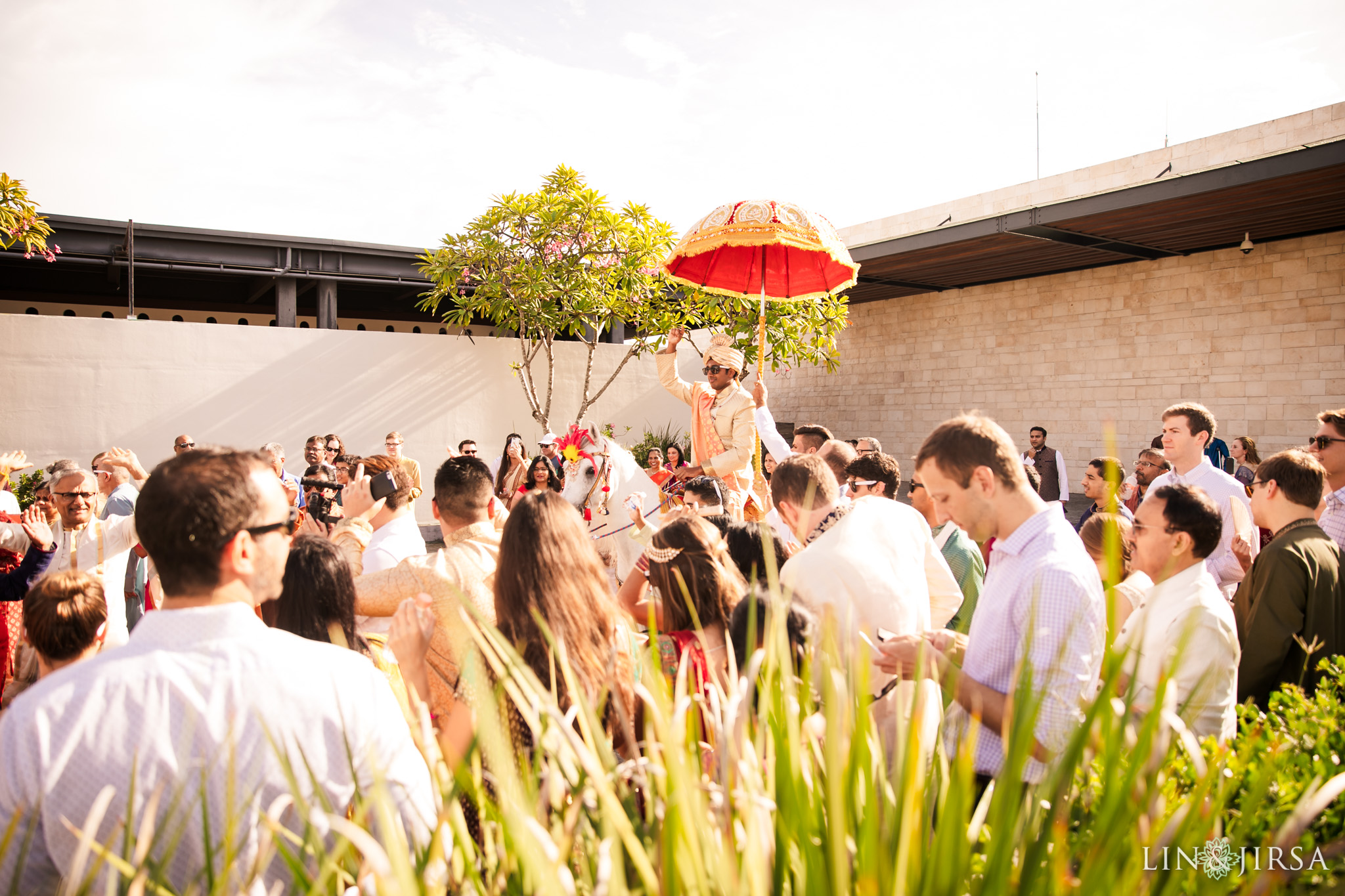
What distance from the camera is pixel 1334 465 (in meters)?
4.34

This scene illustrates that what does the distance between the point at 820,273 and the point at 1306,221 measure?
9.42 metres

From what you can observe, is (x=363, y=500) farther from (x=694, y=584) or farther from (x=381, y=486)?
(x=694, y=584)

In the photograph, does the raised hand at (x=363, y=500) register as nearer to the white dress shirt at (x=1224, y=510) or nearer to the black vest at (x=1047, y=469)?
the white dress shirt at (x=1224, y=510)

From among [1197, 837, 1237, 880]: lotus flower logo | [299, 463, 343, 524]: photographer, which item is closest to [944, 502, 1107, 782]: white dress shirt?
[1197, 837, 1237, 880]: lotus flower logo

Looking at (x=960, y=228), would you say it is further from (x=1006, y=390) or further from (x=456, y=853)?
(x=456, y=853)

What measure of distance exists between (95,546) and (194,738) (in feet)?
11.8

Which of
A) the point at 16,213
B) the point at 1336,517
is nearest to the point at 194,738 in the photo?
the point at 1336,517

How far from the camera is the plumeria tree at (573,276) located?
12828mm

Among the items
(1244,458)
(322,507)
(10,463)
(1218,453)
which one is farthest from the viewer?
(1218,453)

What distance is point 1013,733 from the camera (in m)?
1.07

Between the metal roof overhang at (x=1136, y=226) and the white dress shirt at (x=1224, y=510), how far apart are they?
6.79 metres

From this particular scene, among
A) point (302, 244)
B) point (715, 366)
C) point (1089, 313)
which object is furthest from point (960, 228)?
point (302, 244)

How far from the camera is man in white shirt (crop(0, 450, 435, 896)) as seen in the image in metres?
1.40

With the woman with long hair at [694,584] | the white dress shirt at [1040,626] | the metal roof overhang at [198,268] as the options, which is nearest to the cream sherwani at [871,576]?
the woman with long hair at [694,584]
